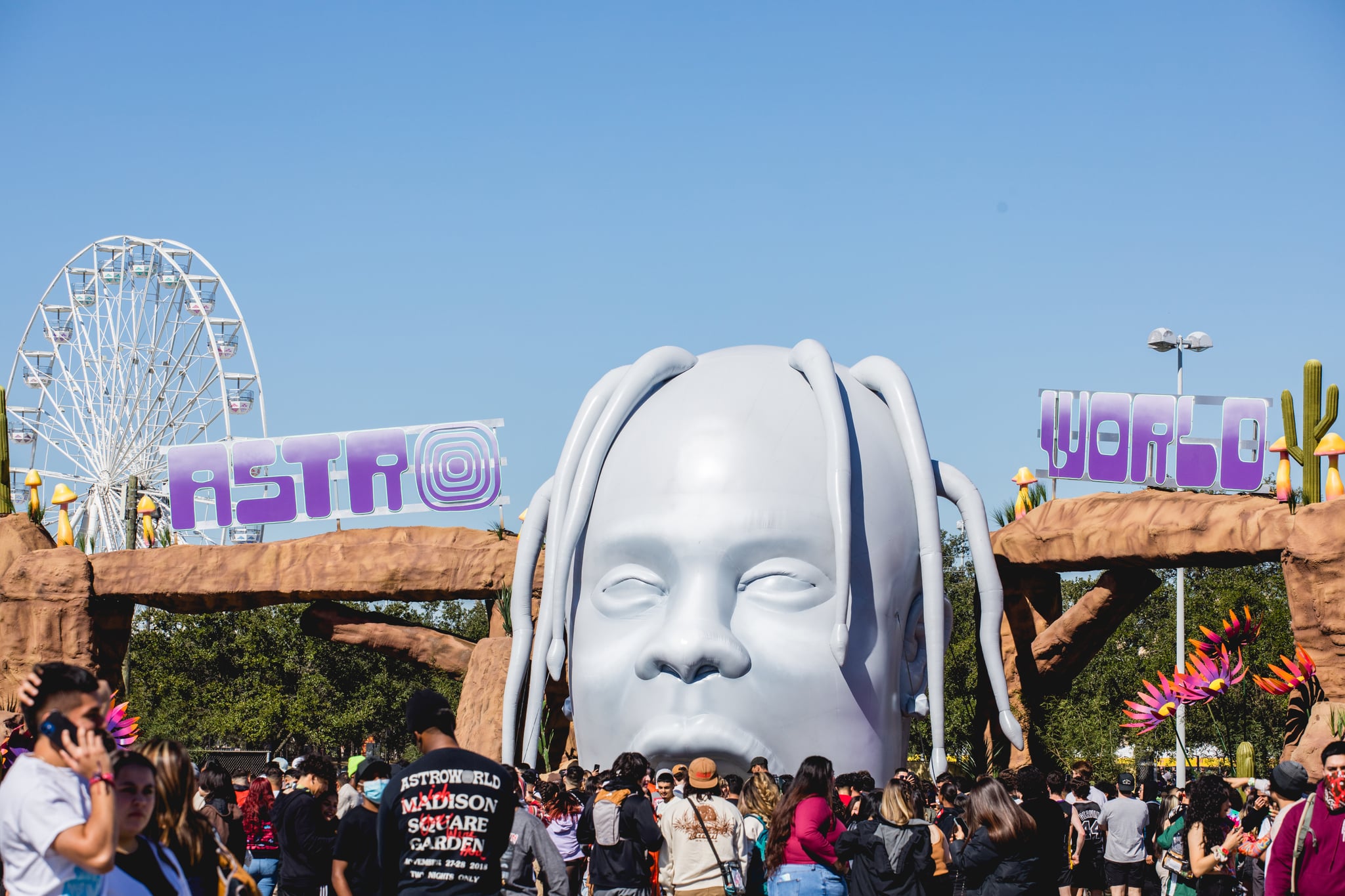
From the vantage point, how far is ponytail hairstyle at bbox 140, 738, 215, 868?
177 inches

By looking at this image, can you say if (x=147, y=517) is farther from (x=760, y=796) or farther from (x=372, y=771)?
(x=372, y=771)

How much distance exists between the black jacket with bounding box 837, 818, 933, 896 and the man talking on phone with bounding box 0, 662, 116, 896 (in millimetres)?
3715

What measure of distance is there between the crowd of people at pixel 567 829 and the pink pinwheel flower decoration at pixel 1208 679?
6.73 m

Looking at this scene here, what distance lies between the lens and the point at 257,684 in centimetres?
3647

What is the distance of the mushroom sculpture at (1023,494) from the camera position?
21.8 meters

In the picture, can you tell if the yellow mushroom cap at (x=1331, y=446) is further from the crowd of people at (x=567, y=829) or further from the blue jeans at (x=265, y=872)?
the blue jeans at (x=265, y=872)

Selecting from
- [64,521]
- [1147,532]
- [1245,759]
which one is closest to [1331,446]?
[1147,532]

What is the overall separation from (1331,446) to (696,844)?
11334 mm

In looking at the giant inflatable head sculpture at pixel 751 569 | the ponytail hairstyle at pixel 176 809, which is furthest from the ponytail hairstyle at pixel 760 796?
the ponytail hairstyle at pixel 176 809

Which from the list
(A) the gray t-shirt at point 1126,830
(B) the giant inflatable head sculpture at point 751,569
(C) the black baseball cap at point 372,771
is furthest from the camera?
(B) the giant inflatable head sculpture at point 751,569

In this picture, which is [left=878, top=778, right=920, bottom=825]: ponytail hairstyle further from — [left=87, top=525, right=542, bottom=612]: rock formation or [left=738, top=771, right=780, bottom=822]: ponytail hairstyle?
[left=87, top=525, right=542, bottom=612]: rock formation

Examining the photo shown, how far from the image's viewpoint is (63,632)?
21.0 metres

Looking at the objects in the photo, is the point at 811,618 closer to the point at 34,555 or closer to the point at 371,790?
the point at 371,790

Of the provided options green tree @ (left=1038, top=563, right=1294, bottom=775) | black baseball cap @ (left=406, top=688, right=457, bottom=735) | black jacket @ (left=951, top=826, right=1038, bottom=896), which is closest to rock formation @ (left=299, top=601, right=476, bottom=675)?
green tree @ (left=1038, top=563, right=1294, bottom=775)
